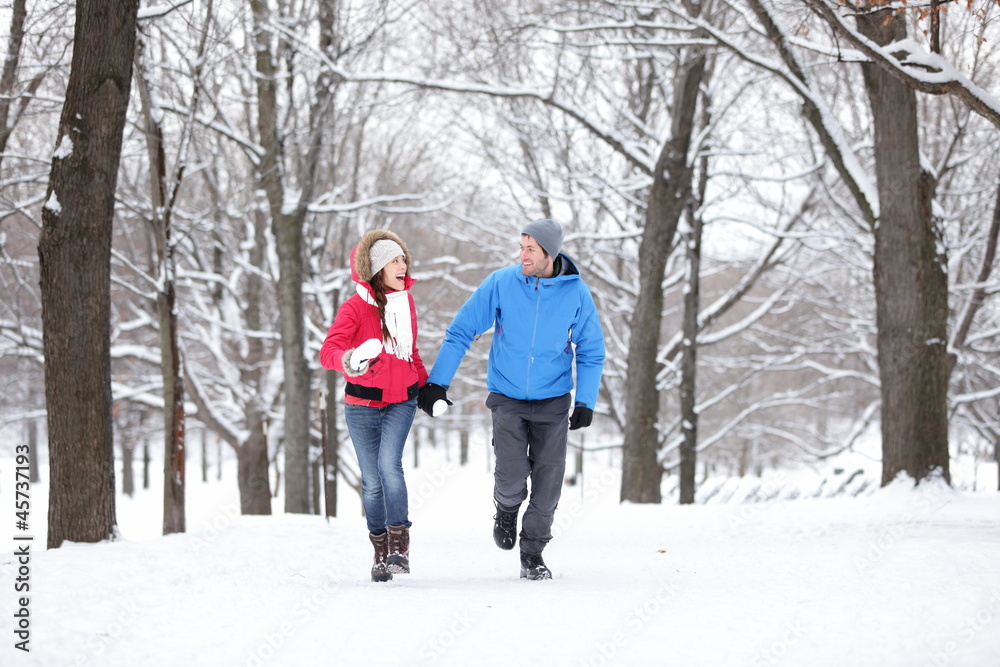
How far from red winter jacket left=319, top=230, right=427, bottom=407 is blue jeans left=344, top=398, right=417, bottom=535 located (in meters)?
0.06

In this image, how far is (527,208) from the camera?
47.9ft

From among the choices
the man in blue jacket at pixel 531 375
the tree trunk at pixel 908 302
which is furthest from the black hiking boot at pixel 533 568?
the tree trunk at pixel 908 302

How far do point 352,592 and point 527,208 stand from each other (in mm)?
11382

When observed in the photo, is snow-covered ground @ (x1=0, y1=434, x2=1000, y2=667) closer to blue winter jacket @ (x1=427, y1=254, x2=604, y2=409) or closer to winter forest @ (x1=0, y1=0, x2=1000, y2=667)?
winter forest @ (x1=0, y1=0, x2=1000, y2=667)

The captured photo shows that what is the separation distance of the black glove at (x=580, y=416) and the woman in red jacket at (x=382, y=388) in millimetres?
851

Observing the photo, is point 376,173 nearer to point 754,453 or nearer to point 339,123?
point 339,123

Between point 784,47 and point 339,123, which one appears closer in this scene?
point 784,47

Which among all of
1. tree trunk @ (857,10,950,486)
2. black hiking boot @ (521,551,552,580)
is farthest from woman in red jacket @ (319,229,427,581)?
tree trunk @ (857,10,950,486)

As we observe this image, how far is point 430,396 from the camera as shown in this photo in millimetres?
4348

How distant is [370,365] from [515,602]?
4.67ft

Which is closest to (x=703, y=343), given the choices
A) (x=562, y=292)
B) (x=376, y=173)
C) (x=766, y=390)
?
(x=376, y=173)

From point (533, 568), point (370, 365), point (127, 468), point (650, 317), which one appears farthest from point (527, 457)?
point (127, 468)

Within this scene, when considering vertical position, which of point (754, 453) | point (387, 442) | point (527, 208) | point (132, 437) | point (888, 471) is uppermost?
point (527, 208)

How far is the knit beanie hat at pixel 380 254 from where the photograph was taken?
4.41 meters
